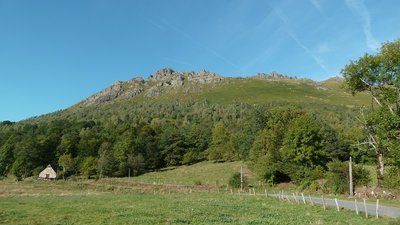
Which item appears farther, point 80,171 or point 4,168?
point 4,168

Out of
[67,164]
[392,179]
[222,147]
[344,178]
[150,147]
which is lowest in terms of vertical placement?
[344,178]

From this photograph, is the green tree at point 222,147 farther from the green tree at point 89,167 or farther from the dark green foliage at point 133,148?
the green tree at point 89,167

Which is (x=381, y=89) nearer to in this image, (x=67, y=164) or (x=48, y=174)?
(x=48, y=174)

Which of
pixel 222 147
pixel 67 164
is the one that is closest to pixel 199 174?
pixel 222 147

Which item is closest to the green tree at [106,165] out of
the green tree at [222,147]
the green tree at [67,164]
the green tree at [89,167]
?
the green tree at [89,167]

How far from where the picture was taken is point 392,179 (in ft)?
153

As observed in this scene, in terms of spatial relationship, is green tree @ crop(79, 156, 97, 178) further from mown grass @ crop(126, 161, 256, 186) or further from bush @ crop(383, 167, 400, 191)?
bush @ crop(383, 167, 400, 191)

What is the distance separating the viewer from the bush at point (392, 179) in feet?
152

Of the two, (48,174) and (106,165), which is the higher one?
(106,165)

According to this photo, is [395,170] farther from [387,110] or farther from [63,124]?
[63,124]

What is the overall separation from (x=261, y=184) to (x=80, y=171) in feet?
253

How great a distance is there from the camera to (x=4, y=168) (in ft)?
479

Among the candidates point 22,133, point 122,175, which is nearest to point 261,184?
point 122,175

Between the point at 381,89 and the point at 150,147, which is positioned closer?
the point at 381,89
